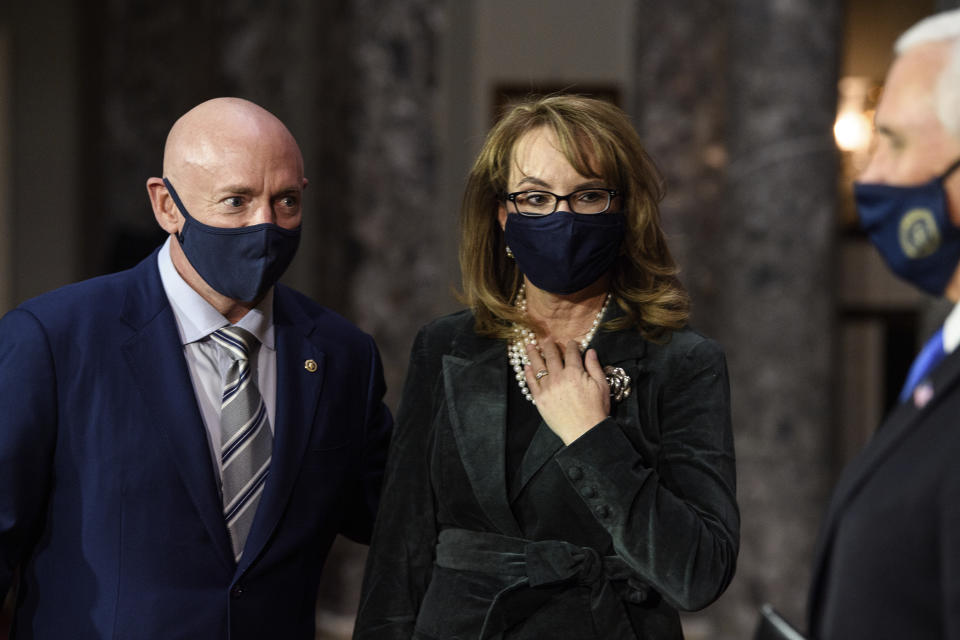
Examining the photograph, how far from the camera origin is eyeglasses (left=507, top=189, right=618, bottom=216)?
2.21m

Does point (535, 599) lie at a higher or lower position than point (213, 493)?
lower

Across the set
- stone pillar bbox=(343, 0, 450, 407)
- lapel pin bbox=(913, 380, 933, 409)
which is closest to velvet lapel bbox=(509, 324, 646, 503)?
lapel pin bbox=(913, 380, 933, 409)

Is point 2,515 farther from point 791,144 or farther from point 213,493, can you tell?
point 791,144

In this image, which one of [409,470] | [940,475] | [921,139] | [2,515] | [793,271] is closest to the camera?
[940,475]

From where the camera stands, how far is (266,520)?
2324 mm

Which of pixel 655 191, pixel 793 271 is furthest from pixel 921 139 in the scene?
pixel 793 271

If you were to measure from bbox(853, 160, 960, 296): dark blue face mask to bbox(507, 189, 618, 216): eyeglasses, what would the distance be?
2.03ft

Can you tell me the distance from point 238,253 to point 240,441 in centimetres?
38

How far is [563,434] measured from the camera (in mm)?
2113

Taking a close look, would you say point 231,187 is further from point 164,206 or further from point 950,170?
point 950,170

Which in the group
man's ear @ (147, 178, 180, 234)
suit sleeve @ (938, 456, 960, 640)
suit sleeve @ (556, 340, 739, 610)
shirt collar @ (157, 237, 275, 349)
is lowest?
suit sleeve @ (556, 340, 739, 610)

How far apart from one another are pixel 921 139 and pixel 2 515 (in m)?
1.71

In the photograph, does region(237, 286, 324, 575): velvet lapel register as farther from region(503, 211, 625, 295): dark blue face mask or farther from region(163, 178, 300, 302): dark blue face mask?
region(503, 211, 625, 295): dark blue face mask

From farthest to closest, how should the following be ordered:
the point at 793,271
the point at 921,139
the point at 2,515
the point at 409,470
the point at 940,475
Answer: the point at 793,271 < the point at 409,470 < the point at 2,515 < the point at 921,139 < the point at 940,475
